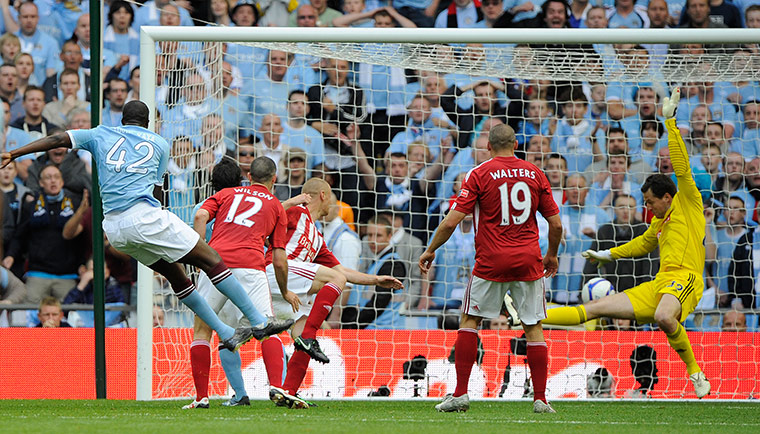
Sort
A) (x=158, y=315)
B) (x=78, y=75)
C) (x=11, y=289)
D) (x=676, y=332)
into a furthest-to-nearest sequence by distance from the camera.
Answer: (x=78, y=75), (x=11, y=289), (x=158, y=315), (x=676, y=332)

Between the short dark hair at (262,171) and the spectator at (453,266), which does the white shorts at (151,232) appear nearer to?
the short dark hair at (262,171)

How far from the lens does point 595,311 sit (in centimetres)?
811

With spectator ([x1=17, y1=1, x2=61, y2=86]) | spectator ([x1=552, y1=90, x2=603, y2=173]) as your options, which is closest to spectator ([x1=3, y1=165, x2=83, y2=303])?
spectator ([x1=17, y1=1, x2=61, y2=86])

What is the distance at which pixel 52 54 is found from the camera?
36.3 ft

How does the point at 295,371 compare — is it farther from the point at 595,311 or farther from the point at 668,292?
the point at 668,292

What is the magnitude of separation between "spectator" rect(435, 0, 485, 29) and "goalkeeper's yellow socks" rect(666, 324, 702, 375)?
18.3 feet

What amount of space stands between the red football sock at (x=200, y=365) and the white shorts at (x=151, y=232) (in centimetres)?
75

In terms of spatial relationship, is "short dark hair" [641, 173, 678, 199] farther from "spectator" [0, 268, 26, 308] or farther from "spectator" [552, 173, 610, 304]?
"spectator" [0, 268, 26, 308]

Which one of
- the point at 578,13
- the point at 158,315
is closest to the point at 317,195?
the point at 158,315

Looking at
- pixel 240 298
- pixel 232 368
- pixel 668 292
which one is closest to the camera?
pixel 240 298

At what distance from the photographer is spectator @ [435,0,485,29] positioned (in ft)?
39.2

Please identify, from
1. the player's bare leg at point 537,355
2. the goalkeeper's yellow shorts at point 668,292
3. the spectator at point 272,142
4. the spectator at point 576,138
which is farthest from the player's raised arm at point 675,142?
the spectator at point 272,142

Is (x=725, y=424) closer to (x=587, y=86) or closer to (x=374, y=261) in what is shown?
(x=374, y=261)

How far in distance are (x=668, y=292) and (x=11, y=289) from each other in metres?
6.50
